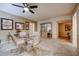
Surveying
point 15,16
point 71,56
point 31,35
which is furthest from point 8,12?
point 71,56

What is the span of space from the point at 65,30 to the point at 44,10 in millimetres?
568

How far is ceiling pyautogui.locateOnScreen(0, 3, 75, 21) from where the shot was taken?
2.10 meters

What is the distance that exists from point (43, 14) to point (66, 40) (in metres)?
0.68

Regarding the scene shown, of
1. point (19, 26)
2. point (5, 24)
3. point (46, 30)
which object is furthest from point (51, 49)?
point (5, 24)

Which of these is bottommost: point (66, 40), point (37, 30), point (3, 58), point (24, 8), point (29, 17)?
point (3, 58)

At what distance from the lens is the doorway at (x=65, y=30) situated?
2.14 metres

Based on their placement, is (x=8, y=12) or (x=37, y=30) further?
(x=37, y=30)

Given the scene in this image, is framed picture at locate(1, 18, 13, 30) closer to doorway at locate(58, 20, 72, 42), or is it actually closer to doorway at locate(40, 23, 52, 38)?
doorway at locate(40, 23, 52, 38)

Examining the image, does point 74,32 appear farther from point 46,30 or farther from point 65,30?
point 46,30

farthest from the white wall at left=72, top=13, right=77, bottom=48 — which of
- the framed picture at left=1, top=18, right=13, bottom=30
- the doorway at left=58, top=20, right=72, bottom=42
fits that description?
the framed picture at left=1, top=18, right=13, bottom=30

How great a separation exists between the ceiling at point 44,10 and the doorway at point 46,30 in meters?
0.15

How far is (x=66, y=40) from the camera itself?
84.5 inches

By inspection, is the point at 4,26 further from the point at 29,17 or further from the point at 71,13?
the point at 71,13

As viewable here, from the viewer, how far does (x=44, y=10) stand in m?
2.15
